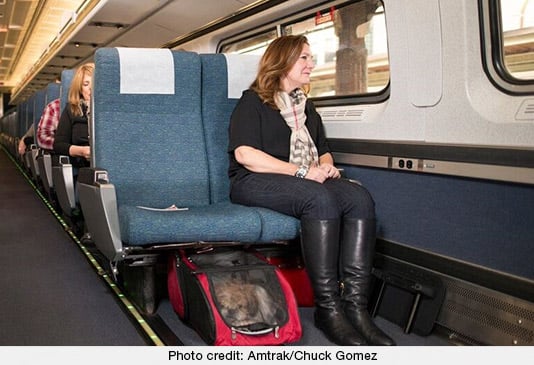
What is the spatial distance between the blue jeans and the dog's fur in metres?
0.45

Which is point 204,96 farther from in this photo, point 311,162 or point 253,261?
point 253,261

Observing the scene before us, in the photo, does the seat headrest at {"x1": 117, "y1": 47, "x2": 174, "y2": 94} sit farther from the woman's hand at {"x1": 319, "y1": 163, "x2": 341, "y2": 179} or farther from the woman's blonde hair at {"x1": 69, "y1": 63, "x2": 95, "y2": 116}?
the woman's blonde hair at {"x1": 69, "y1": 63, "x2": 95, "y2": 116}

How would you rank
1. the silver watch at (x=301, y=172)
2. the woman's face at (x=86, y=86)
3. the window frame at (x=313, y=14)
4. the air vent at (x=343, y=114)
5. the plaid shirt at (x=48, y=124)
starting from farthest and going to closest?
the plaid shirt at (x=48, y=124) → the woman's face at (x=86, y=86) → the air vent at (x=343, y=114) → the window frame at (x=313, y=14) → the silver watch at (x=301, y=172)

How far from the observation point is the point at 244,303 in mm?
2754

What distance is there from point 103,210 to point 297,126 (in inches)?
45.4

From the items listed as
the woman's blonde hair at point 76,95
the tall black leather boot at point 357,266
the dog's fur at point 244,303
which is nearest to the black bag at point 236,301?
the dog's fur at point 244,303

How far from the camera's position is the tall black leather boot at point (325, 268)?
2859mm

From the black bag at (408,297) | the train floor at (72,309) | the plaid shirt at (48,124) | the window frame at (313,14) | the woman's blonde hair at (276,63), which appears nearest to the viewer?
the train floor at (72,309)

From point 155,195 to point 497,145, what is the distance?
1.87 meters

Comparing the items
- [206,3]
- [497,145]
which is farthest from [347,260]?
[206,3]

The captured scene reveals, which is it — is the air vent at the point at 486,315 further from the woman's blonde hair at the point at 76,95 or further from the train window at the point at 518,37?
the woman's blonde hair at the point at 76,95

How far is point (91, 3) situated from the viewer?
816cm

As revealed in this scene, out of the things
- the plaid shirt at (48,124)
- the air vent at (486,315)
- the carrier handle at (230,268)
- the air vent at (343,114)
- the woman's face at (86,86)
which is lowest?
the air vent at (486,315)

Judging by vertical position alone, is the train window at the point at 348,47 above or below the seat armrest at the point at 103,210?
above
